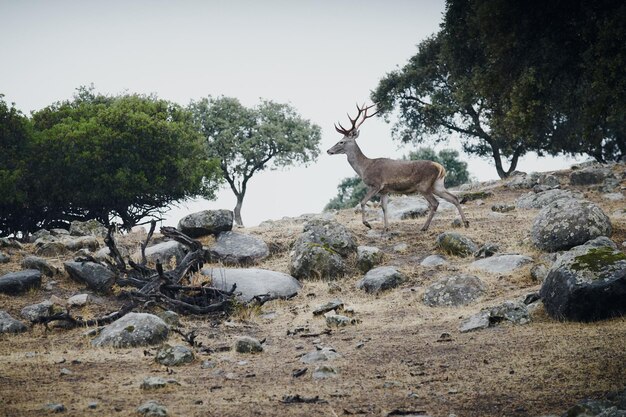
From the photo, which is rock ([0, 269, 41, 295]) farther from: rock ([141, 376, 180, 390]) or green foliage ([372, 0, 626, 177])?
green foliage ([372, 0, 626, 177])

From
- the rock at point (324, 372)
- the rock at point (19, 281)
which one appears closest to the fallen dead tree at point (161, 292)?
the rock at point (19, 281)

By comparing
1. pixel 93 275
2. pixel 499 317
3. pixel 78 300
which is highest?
pixel 93 275

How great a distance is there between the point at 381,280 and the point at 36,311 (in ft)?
25.3

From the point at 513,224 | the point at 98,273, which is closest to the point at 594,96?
the point at 513,224

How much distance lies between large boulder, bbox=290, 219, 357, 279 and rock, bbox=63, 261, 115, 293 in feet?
15.3

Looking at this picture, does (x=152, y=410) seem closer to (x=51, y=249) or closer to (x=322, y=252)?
(x=322, y=252)

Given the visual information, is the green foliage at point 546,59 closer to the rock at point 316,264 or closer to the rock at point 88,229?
the rock at point 316,264

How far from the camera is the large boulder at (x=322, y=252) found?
1642 cm

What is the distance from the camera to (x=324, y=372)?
8203 mm

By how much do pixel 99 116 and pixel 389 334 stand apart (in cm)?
2622

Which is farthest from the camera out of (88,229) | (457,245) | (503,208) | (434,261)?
(503,208)

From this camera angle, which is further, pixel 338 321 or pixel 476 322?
pixel 338 321

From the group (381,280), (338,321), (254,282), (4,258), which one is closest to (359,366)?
(338,321)

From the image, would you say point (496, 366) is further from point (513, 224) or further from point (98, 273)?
point (513, 224)
